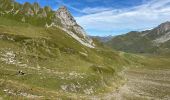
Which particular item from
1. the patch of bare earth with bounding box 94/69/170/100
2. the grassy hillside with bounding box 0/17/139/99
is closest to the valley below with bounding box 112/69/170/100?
the patch of bare earth with bounding box 94/69/170/100

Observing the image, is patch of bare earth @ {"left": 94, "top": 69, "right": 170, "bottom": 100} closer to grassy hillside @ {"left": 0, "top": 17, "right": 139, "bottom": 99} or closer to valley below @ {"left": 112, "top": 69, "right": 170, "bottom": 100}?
valley below @ {"left": 112, "top": 69, "right": 170, "bottom": 100}

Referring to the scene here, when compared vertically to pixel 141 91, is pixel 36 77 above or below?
above

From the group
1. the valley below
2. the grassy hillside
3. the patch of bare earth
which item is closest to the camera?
the grassy hillside

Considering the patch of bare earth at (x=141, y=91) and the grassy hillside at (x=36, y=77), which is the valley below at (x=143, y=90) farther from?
the grassy hillside at (x=36, y=77)

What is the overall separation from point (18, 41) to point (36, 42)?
275 inches

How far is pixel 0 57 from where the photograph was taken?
70.0 meters

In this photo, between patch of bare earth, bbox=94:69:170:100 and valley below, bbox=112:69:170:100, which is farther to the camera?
valley below, bbox=112:69:170:100

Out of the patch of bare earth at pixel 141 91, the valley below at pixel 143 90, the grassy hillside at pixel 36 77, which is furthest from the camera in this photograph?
the valley below at pixel 143 90

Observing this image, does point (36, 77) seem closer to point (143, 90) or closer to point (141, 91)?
point (141, 91)

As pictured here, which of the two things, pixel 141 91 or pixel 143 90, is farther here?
pixel 143 90

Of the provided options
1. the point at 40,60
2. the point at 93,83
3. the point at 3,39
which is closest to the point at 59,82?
the point at 93,83

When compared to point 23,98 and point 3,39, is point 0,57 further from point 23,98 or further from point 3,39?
point 23,98

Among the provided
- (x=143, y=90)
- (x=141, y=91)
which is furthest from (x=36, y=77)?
(x=143, y=90)

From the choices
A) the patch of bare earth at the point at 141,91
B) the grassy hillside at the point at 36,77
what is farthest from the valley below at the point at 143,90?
the grassy hillside at the point at 36,77
